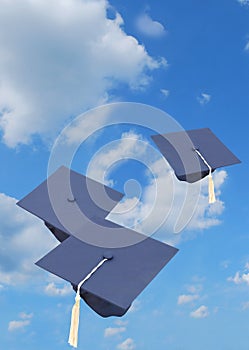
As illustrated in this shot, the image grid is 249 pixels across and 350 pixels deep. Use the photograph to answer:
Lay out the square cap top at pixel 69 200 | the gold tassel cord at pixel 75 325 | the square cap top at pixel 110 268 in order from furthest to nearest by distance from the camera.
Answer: the square cap top at pixel 69 200 → the square cap top at pixel 110 268 → the gold tassel cord at pixel 75 325

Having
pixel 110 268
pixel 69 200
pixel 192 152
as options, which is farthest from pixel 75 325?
pixel 192 152

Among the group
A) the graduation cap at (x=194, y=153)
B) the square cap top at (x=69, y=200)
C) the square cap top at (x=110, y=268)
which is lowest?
the square cap top at (x=110, y=268)

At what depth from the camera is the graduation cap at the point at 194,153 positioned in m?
4.34

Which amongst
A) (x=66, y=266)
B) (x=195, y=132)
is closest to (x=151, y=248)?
(x=66, y=266)

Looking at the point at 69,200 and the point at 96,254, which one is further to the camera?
the point at 69,200

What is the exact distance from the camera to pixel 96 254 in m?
3.43

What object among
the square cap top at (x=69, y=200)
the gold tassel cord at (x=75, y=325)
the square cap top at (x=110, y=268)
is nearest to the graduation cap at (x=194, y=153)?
the square cap top at (x=69, y=200)

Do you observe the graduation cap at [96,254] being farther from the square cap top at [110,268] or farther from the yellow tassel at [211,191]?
the yellow tassel at [211,191]

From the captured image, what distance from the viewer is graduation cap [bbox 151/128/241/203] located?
434cm

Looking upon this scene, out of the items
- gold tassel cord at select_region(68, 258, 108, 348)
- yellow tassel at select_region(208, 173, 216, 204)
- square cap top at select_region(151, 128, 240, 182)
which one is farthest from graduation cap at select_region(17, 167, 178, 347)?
yellow tassel at select_region(208, 173, 216, 204)

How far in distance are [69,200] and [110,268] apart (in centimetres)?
111

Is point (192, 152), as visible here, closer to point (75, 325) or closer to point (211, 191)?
point (211, 191)

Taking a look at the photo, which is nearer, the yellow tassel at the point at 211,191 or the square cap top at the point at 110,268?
the square cap top at the point at 110,268

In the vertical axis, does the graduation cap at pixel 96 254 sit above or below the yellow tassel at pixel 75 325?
above
